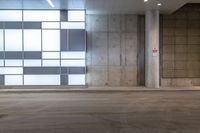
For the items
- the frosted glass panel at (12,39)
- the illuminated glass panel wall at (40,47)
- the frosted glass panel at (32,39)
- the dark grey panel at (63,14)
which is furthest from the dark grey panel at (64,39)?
the frosted glass panel at (12,39)

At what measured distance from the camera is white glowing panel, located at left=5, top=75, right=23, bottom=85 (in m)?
23.4

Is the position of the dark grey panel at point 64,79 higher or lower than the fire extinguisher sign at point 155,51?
lower

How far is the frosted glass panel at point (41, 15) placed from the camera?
23.2 m

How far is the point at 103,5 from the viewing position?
21.7 metres

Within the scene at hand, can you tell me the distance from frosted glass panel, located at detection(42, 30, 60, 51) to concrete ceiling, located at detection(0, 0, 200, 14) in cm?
189

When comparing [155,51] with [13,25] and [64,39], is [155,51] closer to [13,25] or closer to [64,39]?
[64,39]

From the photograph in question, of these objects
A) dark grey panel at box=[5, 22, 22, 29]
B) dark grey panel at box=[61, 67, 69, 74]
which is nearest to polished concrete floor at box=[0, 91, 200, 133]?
dark grey panel at box=[61, 67, 69, 74]

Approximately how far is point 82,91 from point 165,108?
876 cm

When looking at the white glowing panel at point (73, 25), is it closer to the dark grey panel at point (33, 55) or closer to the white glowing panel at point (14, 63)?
the dark grey panel at point (33, 55)

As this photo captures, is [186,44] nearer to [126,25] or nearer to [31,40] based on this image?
[126,25]

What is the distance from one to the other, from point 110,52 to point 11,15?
26.1 ft

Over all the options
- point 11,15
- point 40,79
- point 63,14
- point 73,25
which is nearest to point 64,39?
point 73,25

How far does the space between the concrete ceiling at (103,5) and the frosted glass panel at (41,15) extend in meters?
0.72

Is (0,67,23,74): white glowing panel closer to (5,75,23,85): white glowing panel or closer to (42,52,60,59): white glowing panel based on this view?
(5,75,23,85): white glowing panel
